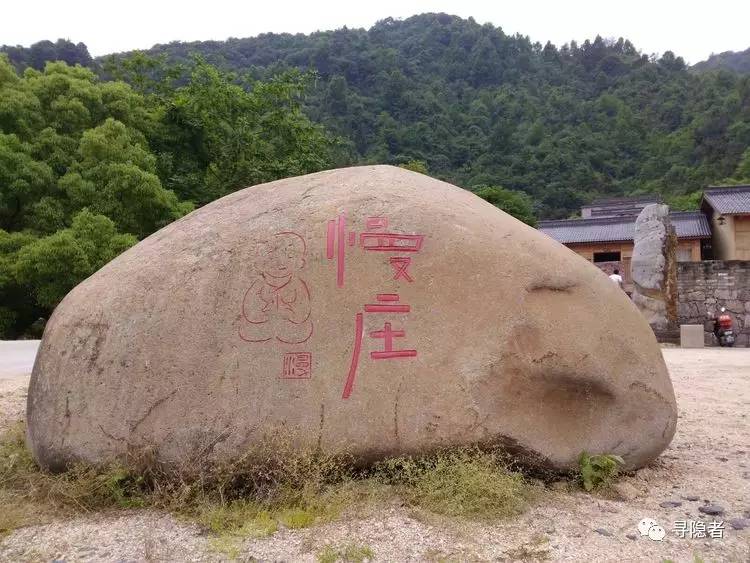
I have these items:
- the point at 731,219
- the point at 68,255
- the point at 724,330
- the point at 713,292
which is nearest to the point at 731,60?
the point at 731,219

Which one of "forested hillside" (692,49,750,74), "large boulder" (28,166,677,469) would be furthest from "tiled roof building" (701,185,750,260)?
"forested hillside" (692,49,750,74)

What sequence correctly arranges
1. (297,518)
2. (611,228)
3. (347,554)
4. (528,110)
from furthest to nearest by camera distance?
(528,110), (611,228), (297,518), (347,554)

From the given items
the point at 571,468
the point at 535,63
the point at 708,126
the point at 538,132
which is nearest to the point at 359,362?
the point at 571,468

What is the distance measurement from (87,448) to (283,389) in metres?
1.07

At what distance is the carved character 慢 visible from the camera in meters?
3.50

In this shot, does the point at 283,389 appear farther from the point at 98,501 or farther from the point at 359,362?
the point at 98,501

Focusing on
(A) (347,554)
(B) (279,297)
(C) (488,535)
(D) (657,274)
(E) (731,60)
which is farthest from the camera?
(E) (731,60)

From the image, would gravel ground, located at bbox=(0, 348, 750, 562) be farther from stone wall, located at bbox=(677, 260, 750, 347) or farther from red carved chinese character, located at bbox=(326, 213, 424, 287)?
stone wall, located at bbox=(677, 260, 750, 347)

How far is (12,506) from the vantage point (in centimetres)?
317

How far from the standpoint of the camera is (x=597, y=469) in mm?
3451

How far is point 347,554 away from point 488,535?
0.63 meters

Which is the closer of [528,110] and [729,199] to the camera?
[729,199]

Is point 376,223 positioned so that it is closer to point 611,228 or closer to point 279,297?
point 279,297

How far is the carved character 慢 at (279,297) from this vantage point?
3500 mm
